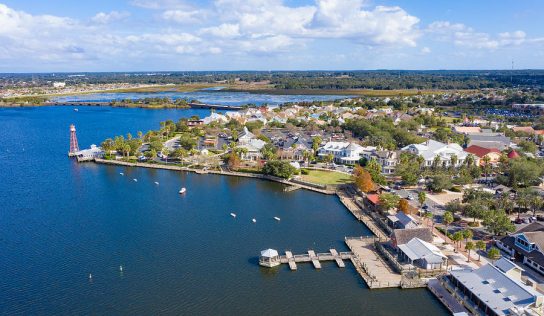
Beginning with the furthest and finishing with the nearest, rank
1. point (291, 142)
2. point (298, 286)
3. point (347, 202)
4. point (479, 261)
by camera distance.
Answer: point (291, 142) < point (347, 202) < point (479, 261) < point (298, 286)

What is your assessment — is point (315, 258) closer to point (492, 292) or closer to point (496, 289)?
point (492, 292)

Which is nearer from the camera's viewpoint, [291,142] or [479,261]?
[479,261]

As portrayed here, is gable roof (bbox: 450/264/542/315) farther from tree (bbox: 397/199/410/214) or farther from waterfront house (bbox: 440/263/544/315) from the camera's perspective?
tree (bbox: 397/199/410/214)

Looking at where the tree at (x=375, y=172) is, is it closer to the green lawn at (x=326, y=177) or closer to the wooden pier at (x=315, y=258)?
the green lawn at (x=326, y=177)

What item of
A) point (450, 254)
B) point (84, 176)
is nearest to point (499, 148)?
point (450, 254)

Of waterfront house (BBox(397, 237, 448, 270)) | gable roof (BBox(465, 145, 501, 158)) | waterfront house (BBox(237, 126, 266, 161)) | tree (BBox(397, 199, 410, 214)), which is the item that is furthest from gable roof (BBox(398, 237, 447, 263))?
gable roof (BBox(465, 145, 501, 158))

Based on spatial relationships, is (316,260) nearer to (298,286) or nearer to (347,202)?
(298,286)

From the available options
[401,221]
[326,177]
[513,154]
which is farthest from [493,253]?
[513,154]
